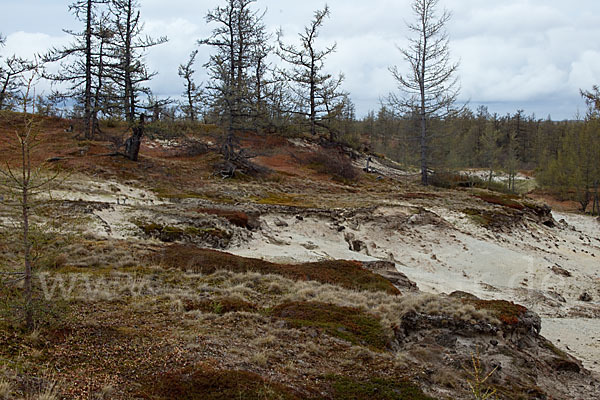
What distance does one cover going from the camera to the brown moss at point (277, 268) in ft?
37.7

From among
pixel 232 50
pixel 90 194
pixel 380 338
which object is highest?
pixel 232 50

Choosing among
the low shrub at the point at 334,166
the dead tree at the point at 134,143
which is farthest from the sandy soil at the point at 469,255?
the low shrub at the point at 334,166

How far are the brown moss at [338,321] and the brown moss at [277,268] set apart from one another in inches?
96.5

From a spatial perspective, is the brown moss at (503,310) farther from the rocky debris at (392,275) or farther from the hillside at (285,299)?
the rocky debris at (392,275)

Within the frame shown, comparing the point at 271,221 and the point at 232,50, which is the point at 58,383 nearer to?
the point at 271,221

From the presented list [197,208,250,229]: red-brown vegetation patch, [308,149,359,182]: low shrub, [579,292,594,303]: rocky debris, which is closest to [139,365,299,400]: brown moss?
[197,208,250,229]: red-brown vegetation patch

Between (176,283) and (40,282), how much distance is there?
279 cm

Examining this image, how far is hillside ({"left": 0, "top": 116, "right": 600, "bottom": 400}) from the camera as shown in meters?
5.77

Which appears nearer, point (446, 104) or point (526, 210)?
point (526, 210)

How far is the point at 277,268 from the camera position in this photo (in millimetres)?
12250

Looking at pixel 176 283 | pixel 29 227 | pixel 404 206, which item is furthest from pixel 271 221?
pixel 29 227

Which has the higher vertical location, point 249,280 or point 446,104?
point 446,104

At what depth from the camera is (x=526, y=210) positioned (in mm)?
28172

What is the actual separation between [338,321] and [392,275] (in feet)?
18.2
